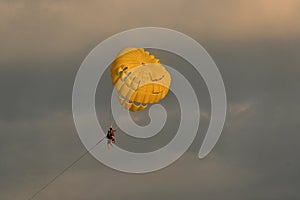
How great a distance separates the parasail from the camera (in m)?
183

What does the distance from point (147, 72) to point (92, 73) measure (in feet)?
60.6

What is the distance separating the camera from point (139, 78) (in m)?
183

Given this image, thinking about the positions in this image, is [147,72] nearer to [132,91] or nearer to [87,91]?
[132,91]

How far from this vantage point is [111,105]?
186125mm

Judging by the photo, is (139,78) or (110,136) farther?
(139,78)

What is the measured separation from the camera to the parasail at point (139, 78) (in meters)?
183

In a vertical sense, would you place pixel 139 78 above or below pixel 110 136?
above

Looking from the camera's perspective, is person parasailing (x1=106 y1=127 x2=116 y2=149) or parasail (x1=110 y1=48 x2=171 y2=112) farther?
parasail (x1=110 y1=48 x2=171 y2=112)

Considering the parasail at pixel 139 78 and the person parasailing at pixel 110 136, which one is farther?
the parasail at pixel 139 78

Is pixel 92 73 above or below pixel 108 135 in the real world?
above

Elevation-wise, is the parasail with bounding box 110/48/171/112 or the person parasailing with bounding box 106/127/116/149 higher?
the parasail with bounding box 110/48/171/112

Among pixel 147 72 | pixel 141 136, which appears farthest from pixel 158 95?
pixel 141 136

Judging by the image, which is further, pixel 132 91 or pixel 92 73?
pixel 92 73

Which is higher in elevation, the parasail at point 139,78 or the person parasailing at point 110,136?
the parasail at point 139,78
